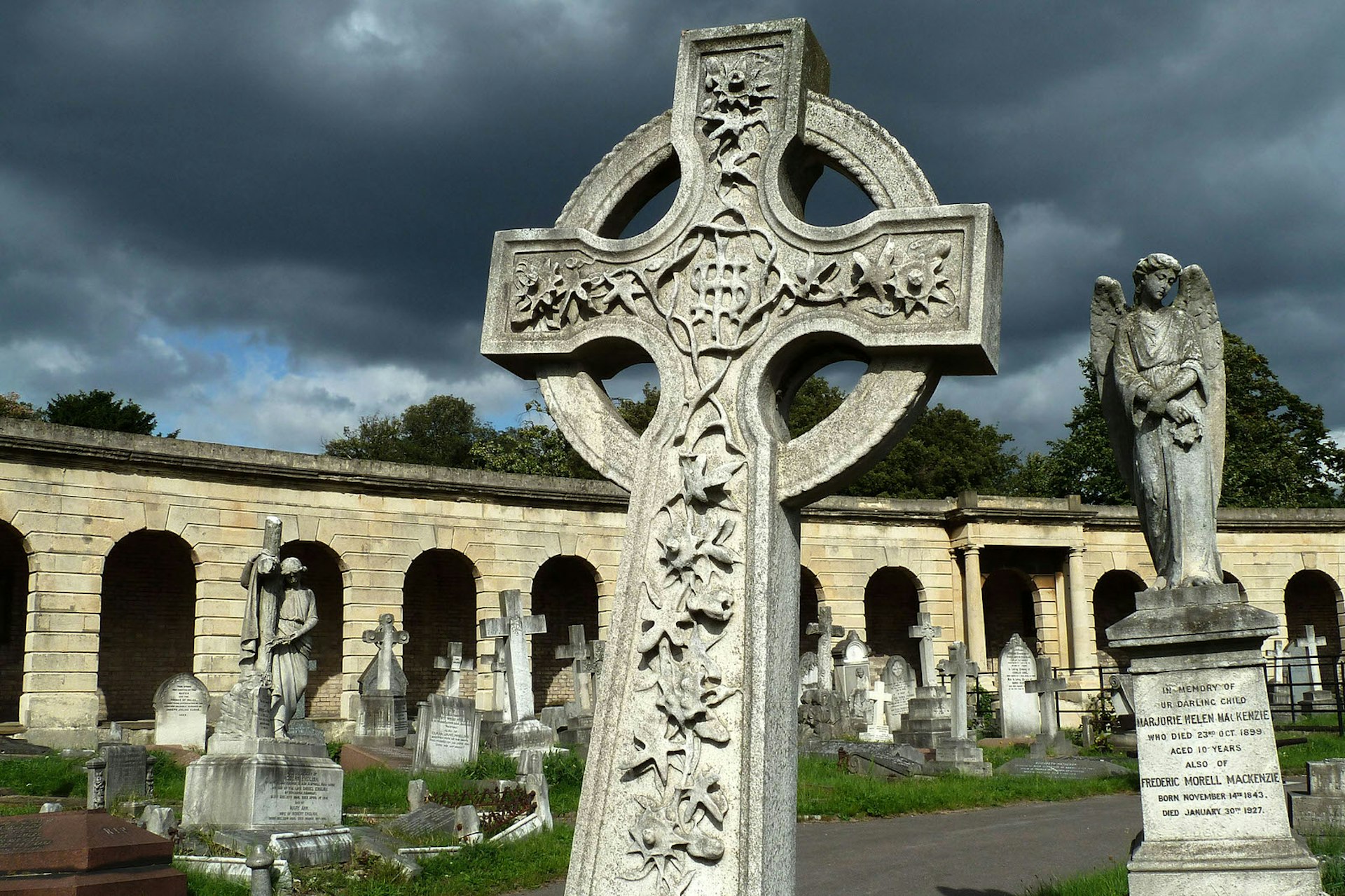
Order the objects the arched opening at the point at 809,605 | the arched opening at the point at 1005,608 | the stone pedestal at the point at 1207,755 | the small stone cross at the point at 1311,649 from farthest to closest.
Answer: the arched opening at the point at 1005,608 → the arched opening at the point at 809,605 → the small stone cross at the point at 1311,649 → the stone pedestal at the point at 1207,755

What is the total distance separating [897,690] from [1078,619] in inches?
412

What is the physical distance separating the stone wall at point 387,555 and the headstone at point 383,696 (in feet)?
7.82

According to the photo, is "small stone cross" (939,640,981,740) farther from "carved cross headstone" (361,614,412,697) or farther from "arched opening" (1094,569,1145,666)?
"arched opening" (1094,569,1145,666)

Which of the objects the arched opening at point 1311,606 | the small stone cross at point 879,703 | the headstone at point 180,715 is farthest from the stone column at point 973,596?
the headstone at point 180,715

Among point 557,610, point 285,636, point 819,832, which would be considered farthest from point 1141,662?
point 557,610

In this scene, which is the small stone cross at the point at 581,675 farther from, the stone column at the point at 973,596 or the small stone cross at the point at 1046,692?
the stone column at the point at 973,596

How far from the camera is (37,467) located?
2084cm

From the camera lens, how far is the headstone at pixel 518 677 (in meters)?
16.7

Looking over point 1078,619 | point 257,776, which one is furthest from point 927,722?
point 1078,619

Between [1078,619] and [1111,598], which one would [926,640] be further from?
[1111,598]

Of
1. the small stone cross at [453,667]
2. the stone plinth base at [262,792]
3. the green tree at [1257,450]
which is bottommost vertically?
the stone plinth base at [262,792]

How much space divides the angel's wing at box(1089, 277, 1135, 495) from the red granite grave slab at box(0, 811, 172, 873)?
5943 mm

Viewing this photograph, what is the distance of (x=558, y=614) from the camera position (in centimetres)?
3106

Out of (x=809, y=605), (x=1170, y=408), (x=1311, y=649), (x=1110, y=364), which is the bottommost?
(x=1311, y=649)
